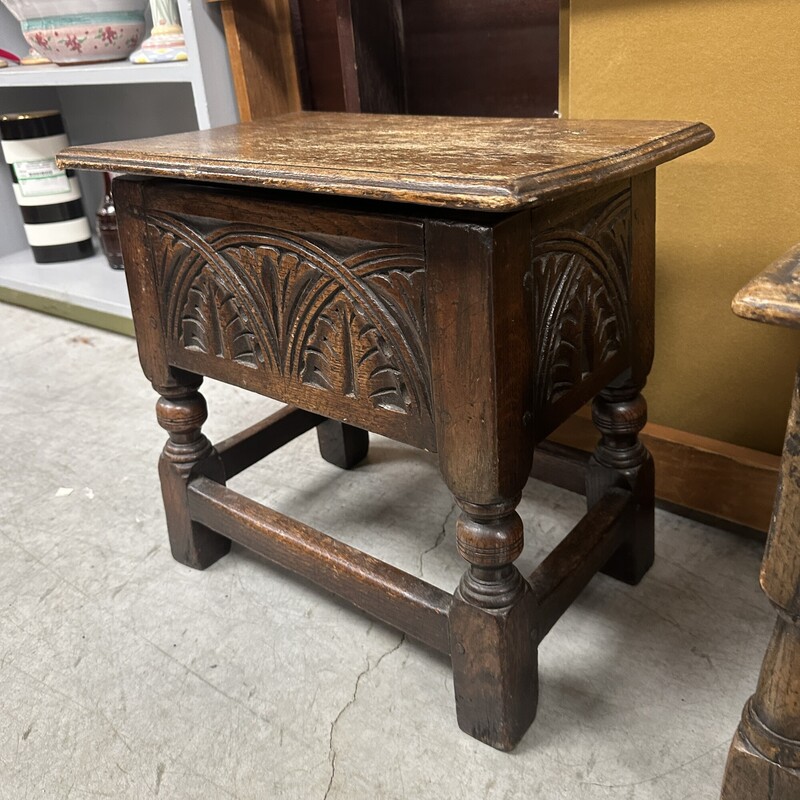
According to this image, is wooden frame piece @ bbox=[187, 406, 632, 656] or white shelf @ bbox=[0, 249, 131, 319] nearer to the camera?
wooden frame piece @ bbox=[187, 406, 632, 656]

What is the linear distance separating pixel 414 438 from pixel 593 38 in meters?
0.73

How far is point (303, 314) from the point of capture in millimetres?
913

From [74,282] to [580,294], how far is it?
6.44ft

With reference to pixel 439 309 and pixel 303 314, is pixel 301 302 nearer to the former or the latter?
pixel 303 314

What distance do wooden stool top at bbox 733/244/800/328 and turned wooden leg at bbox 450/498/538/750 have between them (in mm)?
356

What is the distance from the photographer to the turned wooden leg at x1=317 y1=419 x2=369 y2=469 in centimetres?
154

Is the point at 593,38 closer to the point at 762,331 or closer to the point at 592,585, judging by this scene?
the point at 762,331

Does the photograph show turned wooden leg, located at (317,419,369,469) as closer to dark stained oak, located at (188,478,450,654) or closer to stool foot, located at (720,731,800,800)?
dark stained oak, located at (188,478,450,654)

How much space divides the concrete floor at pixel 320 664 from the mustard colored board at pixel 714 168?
0.79ft

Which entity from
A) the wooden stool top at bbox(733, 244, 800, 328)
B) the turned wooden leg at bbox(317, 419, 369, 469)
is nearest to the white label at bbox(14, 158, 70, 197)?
the turned wooden leg at bbox(317, 419, 369, 469)

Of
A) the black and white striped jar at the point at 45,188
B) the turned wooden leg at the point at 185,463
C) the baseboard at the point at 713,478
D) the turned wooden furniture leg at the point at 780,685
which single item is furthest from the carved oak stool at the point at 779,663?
the black and white striped jar at the point at 45,188

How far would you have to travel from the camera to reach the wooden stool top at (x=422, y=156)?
67cm

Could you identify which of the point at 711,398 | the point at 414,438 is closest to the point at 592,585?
the point at 711,398

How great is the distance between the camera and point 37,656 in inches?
44.8
